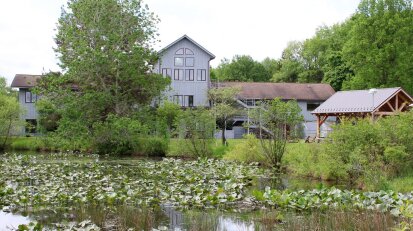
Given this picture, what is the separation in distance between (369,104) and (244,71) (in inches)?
1675

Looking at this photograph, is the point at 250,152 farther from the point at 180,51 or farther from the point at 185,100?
the point at 180,51

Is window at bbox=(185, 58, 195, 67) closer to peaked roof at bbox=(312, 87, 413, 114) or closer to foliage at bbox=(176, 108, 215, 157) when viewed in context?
foliage at bbox=(176, 108, 215, 157)

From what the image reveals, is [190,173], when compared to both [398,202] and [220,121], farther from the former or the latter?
[220,121]

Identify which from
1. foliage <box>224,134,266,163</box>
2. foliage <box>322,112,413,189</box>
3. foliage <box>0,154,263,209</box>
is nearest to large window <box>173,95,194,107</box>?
foliage <box>224,134,266,163</box>

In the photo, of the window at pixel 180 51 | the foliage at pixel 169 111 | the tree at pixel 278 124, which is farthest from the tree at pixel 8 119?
the tree at pixel 278 124

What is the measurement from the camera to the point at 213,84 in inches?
1849

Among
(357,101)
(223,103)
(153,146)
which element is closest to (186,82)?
(223,103)

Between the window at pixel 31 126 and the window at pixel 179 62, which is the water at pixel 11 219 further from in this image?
the window at pixel 179 62

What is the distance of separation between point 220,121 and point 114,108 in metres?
10.2

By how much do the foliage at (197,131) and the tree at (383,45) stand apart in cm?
1844

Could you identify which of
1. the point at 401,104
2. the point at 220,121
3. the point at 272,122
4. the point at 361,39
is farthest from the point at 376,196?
the point at 361,39

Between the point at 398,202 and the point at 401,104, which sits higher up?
the point at 401,104

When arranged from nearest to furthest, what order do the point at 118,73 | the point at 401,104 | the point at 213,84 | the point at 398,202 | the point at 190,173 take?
the point at 398,202, the point at 190,173, the point at 401,104, the point at 118,73, the point at 213,84

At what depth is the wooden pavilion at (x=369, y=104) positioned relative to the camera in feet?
97.4
